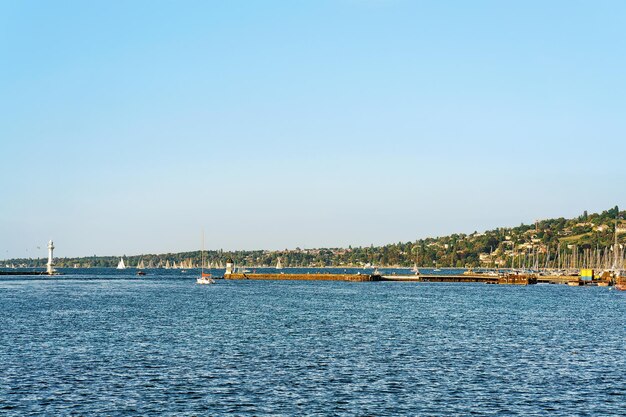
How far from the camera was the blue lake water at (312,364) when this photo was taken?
47.9 m

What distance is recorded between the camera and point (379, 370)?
198 ft

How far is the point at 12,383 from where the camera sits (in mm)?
53812

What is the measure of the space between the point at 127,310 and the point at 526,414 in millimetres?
92649

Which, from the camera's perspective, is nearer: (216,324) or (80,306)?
(216,324)

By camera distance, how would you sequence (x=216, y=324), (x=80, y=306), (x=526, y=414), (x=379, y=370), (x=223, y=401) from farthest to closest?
(x=80, y=306), (x=216, y=324), (x=379, y=370), (x=223, y=401), (x=526, y=414)

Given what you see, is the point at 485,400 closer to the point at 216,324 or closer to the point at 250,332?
the point at 250,332

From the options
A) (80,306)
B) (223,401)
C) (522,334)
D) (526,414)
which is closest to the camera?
(526,414)

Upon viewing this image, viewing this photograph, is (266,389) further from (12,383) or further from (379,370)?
(12,383)

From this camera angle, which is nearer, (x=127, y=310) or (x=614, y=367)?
(x=614, y=367)

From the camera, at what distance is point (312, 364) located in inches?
2490

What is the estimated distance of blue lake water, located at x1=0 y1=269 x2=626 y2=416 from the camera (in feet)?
157

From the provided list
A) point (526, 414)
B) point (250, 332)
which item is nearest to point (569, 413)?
point (526, 414)

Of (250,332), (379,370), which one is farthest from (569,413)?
(250,332)

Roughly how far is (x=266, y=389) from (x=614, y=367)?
29.3m
